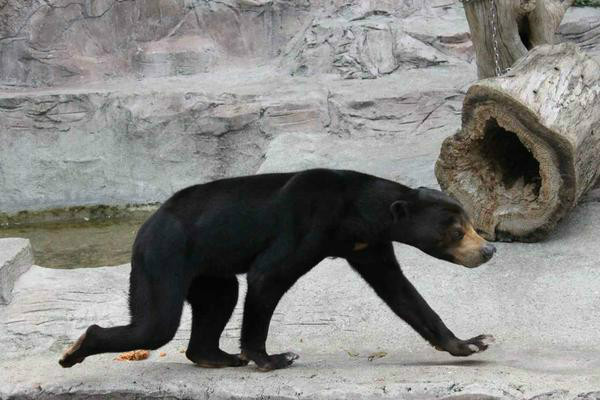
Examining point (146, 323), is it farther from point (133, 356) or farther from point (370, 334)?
point (370, 334)

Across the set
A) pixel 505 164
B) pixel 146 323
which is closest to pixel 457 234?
pixel 146 323

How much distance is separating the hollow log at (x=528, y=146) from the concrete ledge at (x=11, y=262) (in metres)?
2.67

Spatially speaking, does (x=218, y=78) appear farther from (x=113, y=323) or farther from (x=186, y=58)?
(x=113, y=323)

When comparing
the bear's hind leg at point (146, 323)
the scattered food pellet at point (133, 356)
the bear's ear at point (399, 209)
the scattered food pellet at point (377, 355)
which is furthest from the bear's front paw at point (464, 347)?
the scattered food pellet at point (133, 356)

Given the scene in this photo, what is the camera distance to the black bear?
14.5 feet

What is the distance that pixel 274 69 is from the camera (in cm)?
1173

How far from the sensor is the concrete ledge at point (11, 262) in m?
5.77

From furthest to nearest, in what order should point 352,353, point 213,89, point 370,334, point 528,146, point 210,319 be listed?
point 213,89, point 528,146, point 370,334, point 352,353, point 210,319

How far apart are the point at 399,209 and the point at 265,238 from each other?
A: 59cm

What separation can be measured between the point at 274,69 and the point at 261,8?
94 cm

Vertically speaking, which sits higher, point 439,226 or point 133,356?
point 439,226

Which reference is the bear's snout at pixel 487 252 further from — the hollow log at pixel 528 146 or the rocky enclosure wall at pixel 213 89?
the rocky enclosure wall at pixel 213 89

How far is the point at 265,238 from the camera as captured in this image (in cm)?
450

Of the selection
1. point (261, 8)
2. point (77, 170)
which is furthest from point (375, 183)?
point (261, 8)
